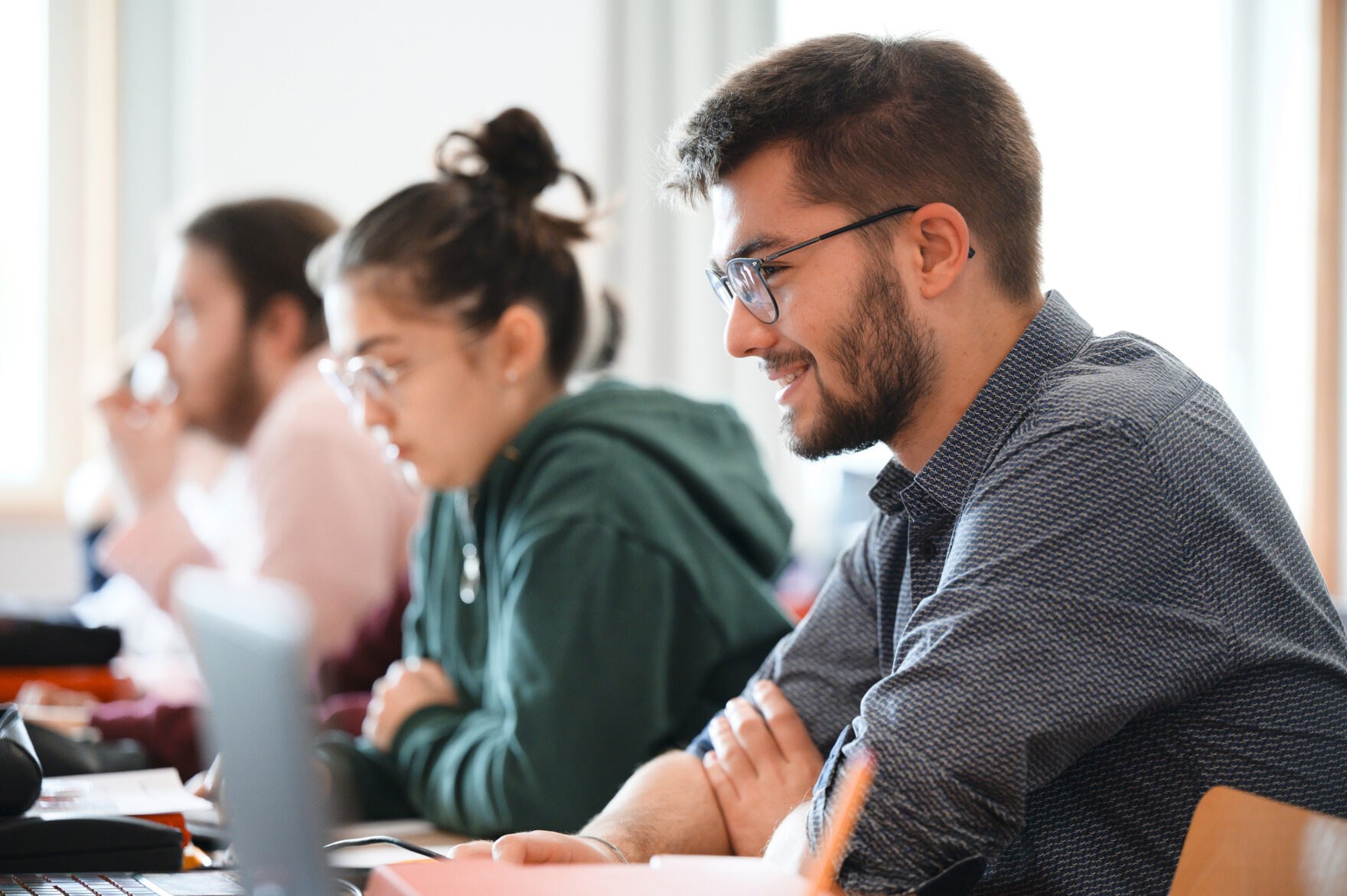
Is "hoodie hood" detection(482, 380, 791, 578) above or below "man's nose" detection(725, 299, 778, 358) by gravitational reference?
below

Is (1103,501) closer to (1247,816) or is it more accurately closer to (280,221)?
(1247,816)

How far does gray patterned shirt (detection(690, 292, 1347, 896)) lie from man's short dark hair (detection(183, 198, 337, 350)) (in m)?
1.71

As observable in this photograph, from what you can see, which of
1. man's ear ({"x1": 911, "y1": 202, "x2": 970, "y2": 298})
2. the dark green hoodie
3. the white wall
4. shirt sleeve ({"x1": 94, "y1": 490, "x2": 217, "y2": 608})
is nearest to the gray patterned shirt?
man's ear ({"x1": 911, "y1": 202, "x2": 970, "y2": 298})

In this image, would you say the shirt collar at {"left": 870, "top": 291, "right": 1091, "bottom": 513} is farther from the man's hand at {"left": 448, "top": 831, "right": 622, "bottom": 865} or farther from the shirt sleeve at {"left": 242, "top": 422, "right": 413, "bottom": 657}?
the shirt sleeve at {"left": 242, "top": 422, "right": 413, "bottom": 657}

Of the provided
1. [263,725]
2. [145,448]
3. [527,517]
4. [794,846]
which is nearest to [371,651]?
[527,517]

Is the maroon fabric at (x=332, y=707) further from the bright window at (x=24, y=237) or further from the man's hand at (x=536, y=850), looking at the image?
the bright window at (x=24, y=237)

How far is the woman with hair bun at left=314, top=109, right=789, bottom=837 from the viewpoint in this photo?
139 centimetres


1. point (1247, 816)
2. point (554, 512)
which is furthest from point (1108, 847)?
point (554, 512)

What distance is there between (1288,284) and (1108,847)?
12.1ft

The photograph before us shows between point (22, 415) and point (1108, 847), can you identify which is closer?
point (1108, 847)

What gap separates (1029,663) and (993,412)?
0.25 metres

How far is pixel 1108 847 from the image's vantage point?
0.91 metres

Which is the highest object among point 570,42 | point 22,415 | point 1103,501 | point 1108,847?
point 570,42

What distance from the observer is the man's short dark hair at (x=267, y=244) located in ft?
7.88
